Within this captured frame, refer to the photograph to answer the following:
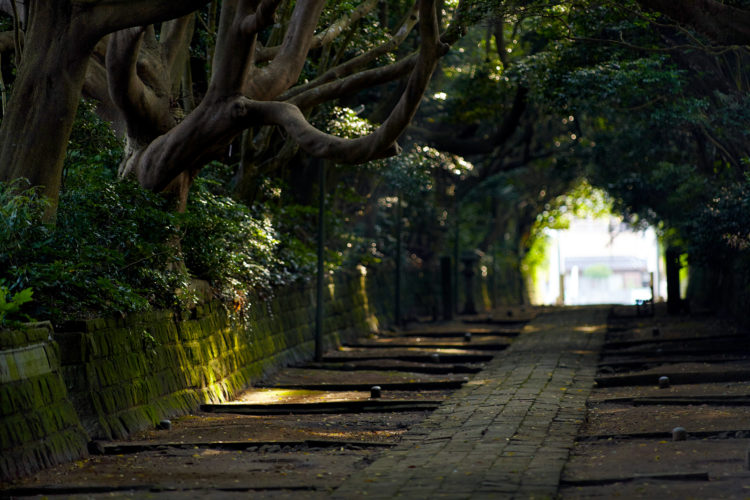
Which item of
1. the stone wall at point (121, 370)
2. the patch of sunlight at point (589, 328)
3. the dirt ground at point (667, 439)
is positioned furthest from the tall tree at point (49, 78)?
the patch of sunlight at point (589, 328)

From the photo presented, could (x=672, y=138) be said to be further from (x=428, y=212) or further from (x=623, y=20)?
(x=428, y=212)

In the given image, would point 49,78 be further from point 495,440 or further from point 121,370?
point 495,440

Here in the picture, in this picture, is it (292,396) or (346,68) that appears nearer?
(292,396)

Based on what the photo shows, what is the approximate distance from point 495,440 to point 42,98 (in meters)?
5.33

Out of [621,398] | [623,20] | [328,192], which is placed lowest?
[621,398]

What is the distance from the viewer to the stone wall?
23.5 feet

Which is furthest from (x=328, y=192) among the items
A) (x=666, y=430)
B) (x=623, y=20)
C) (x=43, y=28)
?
(x=666, y=430)

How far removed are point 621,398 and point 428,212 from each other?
19.9 metres

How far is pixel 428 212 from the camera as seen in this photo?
30.8 m

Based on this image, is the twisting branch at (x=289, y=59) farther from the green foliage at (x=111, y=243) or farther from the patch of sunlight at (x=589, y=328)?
the patch of sunlight at (x=589, y=328)

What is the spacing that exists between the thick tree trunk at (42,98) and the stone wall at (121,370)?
1.75 meters

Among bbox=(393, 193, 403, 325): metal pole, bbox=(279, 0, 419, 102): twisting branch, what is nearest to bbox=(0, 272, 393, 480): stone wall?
bbox=(279, 0, 419, 102): twisting branch

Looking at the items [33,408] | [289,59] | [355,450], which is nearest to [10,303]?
[33,408]

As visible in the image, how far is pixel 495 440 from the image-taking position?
8328 millimetres
